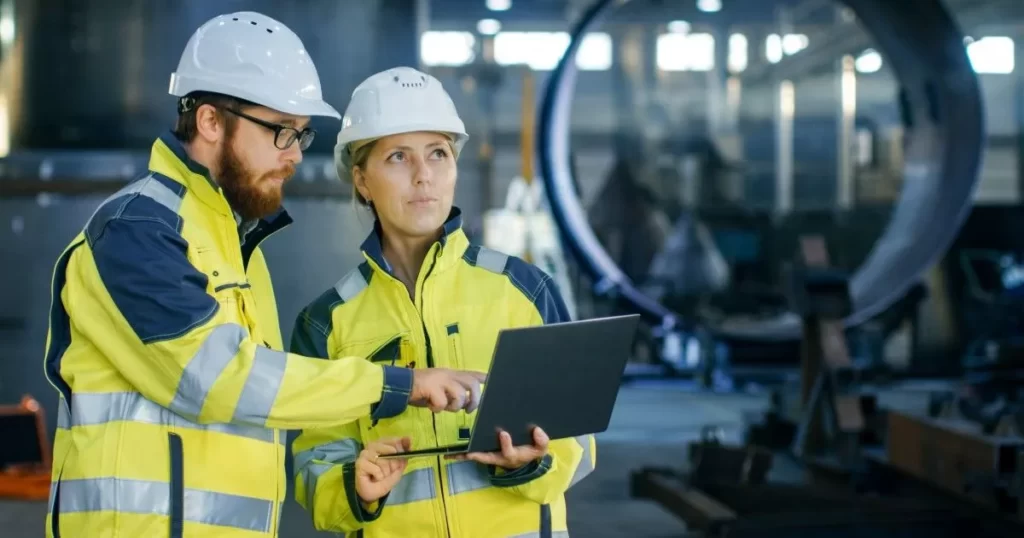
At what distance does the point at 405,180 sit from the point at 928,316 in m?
10.5

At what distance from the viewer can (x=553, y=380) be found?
6.50 feet

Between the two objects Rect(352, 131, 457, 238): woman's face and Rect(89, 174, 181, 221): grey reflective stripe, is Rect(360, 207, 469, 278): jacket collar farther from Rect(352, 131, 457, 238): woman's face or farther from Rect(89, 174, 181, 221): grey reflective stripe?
Rect(89, 174, 181, 221): grey reflective stripe

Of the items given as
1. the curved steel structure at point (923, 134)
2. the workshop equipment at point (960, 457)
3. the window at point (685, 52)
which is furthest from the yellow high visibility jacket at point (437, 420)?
the window at point (685, 52)

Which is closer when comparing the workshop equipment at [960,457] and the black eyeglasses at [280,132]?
the black eyeglasses at [280,132]

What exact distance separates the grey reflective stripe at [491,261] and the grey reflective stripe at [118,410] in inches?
21.7

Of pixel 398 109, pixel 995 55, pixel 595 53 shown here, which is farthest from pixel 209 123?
pixel 995 55

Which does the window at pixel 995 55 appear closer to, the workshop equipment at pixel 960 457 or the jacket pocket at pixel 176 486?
the workshop equipment at pixel 960 457

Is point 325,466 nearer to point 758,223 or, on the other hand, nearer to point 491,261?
point 491,261

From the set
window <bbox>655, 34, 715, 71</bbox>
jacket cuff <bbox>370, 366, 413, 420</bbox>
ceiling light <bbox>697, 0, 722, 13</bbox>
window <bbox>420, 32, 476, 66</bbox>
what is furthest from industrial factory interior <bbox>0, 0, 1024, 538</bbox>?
ceiling light <bbox>697, 0, 722, 13</bbox>

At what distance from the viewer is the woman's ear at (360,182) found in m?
2.28

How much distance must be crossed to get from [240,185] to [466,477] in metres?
0.60

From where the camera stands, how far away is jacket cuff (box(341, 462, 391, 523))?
2.06 meters

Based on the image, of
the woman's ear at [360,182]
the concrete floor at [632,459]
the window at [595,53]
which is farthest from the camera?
the window at [595,53]

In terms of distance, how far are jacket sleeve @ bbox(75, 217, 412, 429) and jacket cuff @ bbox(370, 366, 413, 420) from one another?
23 mm
